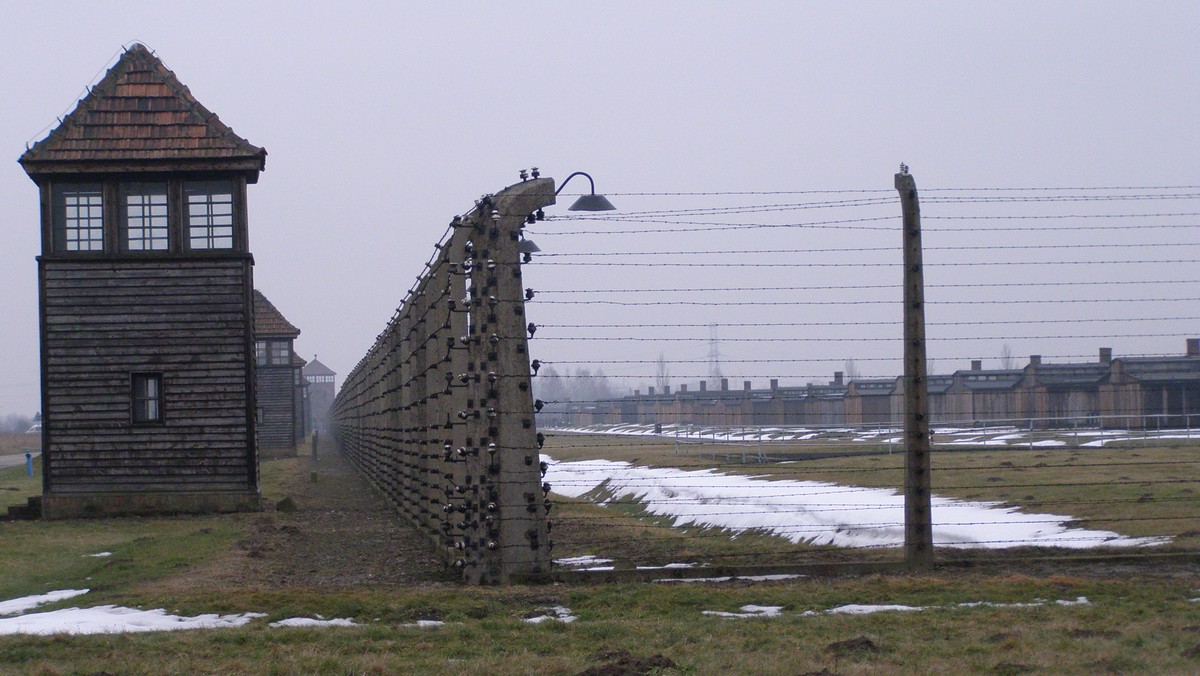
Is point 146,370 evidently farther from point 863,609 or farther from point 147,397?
point 863,609

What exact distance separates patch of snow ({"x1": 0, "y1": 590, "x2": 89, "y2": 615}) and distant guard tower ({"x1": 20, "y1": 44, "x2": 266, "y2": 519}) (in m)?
9.86

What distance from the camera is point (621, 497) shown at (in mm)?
25078

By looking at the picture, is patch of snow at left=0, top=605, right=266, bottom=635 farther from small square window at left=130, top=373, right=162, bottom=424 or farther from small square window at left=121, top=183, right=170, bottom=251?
small square window at left=121, top=183, right=170, bottom=251

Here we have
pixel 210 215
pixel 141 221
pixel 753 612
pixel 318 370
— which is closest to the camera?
pixel 753 612

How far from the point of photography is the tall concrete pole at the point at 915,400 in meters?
10.1

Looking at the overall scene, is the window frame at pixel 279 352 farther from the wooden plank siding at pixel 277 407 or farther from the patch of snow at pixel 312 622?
the patch of snow at pixel 312 622

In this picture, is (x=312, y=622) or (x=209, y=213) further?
(x=209, y=213)

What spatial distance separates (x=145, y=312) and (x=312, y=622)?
553 inches

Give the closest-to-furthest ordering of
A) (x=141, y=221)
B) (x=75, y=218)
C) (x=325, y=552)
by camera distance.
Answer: (x=325, y=552) < (x=75, y=218) < (x=141, y=221)

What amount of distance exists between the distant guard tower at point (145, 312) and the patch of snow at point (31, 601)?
9.86m

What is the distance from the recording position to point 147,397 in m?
21.1

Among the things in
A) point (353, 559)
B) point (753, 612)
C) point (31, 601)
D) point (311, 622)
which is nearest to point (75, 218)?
point (353, 559)

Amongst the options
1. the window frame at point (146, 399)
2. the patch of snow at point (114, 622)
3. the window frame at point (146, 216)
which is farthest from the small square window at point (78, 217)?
the patch of snow at point (114, 622)

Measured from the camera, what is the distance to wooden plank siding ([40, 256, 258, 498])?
2078 centimetres
